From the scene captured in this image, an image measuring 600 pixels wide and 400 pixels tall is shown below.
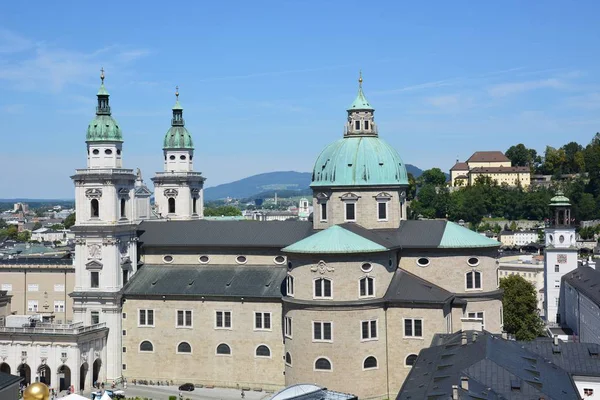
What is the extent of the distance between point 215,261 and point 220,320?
5.69 m

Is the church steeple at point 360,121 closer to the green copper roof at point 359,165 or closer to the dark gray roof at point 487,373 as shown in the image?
the green copper roof at point 359,165

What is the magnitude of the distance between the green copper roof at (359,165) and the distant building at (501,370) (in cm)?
1775

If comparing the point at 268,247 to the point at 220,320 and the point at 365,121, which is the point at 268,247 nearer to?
the point at 220,320

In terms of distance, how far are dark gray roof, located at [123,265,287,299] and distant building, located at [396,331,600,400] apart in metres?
18.2

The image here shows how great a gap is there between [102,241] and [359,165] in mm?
22308

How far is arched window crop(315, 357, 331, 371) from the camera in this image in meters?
64.6

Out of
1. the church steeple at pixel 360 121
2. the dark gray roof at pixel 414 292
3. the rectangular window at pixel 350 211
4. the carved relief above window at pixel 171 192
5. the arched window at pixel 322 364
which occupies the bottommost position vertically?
the arched window at pixel 322 364

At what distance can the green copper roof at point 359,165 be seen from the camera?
71375mm

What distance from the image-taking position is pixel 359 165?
7162 centimetres

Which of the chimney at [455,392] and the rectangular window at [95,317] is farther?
the rectangular window at [95,317]

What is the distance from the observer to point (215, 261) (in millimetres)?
74875

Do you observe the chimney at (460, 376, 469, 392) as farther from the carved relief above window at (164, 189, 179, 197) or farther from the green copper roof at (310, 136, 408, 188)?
the carved relief above window at (164, 189, 179, 197)

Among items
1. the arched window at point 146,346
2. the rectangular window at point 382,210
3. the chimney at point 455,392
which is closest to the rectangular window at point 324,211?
the rectangular window at point 382,210

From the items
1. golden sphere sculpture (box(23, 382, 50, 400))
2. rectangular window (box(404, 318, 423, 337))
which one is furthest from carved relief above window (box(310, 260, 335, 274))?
golden sphere sculpture (box(23, 382, 50, 400))
